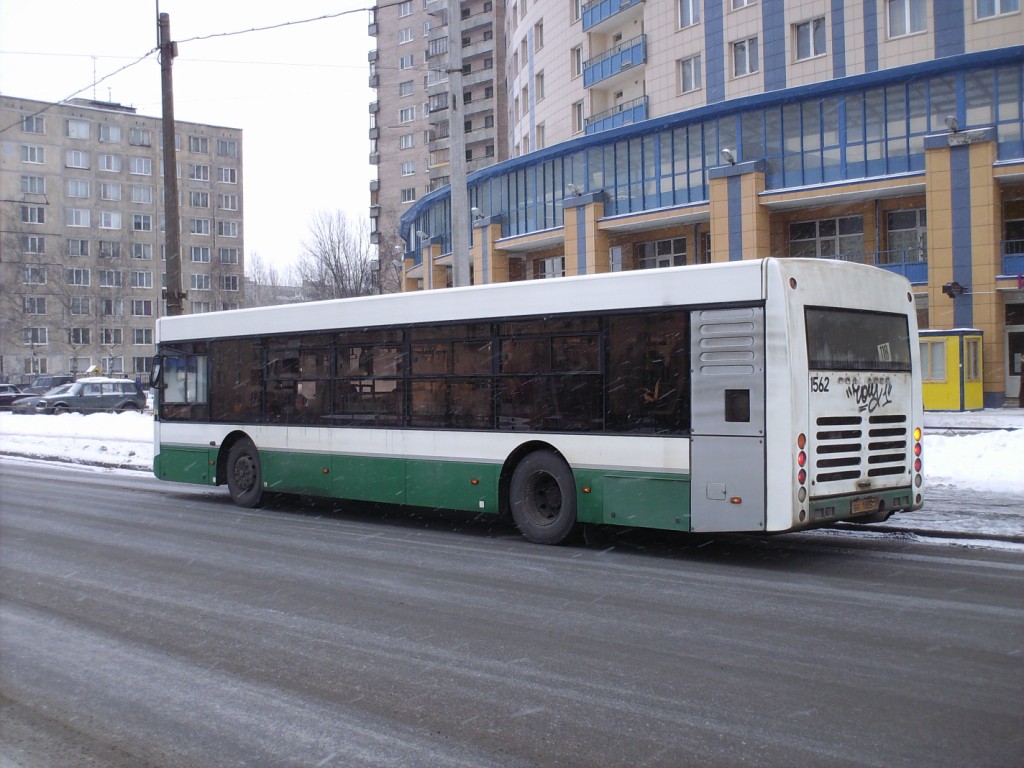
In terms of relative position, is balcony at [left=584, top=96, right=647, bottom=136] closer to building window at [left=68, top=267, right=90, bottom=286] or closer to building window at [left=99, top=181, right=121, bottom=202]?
Answer: building window at [left=68, top=267, right=90, bottom=286]

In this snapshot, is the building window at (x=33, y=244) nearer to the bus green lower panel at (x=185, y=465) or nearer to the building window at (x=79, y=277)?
the building window at (x=79, y=277)

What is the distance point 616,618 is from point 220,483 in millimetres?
9347

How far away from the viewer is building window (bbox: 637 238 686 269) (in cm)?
4047

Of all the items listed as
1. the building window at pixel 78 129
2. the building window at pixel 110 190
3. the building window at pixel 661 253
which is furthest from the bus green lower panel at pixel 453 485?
the building window at pixel 78 129

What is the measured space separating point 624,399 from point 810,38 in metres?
31.8

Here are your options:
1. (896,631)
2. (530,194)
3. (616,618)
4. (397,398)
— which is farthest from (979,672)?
(530,194)

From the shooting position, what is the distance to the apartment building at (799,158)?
31.4 m

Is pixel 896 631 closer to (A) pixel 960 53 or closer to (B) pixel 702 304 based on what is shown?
(B) pixel 702 304

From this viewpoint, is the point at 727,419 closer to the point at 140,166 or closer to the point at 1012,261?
the point at 1012,261

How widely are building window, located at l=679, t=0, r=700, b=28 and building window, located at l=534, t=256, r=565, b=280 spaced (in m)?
11.5

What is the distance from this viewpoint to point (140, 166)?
96938mm

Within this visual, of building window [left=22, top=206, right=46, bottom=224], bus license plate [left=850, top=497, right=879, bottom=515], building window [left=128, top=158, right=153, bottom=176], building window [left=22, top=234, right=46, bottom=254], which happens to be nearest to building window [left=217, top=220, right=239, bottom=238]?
building window [left=128, top=158, right=153, bottom=176]

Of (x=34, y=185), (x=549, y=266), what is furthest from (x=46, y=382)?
(x=34, y=185)

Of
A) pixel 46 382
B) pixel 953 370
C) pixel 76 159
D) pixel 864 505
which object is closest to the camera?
pixel 864 505
